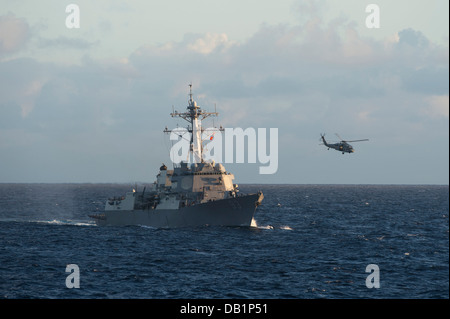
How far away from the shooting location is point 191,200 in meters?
50.6

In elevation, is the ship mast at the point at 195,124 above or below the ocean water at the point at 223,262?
above

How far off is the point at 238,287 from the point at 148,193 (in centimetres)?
2747

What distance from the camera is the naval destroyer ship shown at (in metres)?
49.5

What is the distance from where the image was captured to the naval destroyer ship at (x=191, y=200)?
163ft

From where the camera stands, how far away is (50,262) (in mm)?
35156
